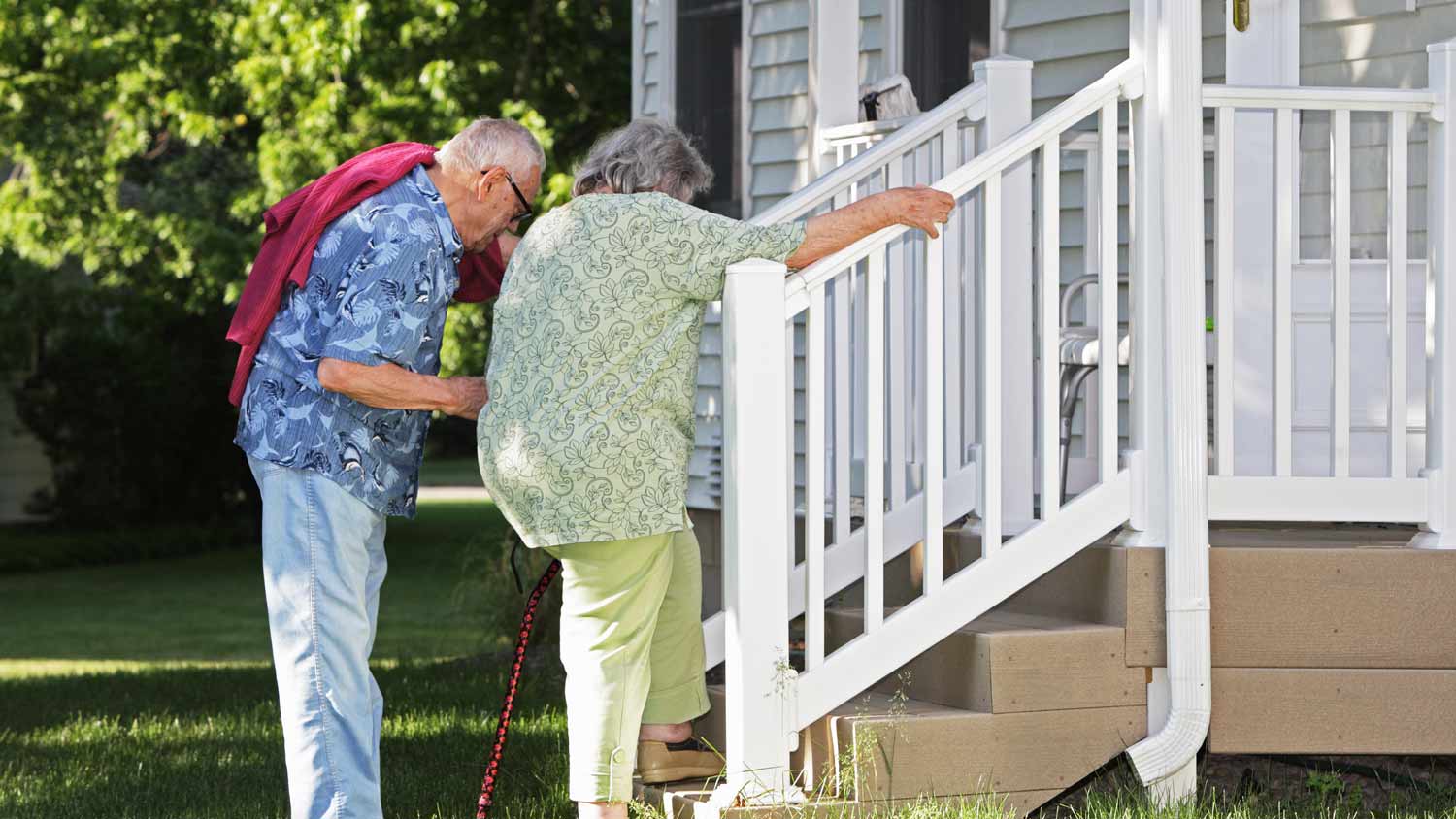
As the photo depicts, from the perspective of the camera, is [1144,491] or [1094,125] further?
[1094,125]

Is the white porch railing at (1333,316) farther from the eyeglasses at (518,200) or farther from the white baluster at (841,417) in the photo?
the eyeglasses at (518,200)

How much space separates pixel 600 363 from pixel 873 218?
2.38 ft

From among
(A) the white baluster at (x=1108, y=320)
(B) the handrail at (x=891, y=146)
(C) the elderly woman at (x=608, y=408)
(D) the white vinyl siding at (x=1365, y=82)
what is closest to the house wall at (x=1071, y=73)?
(D) the white vinyl siding at (x=1365, y=82)

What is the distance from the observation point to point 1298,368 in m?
5.09

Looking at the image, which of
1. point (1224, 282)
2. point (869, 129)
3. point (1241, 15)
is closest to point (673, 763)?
point (1224, 282)

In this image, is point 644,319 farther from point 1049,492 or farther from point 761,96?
point 761,96

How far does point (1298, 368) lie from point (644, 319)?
2.33 meters

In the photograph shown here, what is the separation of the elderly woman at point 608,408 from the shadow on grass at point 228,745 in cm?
105

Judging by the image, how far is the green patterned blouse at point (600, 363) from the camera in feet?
12.0

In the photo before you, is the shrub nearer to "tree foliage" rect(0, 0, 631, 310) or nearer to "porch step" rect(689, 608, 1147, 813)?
"tree foliage" rect(0, 0, 631, 310)

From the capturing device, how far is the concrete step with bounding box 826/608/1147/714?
4.06 m

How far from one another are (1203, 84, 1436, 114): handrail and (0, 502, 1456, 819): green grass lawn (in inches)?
67.9

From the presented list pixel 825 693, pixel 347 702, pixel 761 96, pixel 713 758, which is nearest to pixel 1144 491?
pixel 825 693

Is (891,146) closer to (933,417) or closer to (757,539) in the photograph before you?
(933,417)
